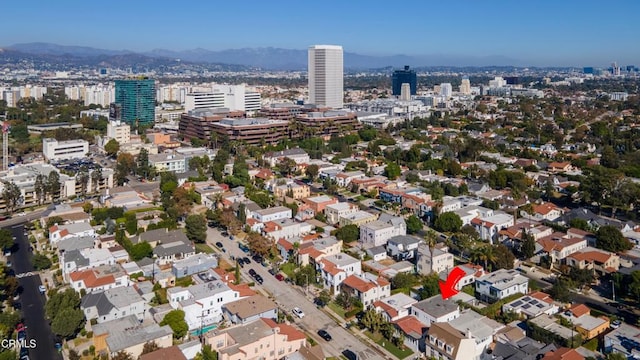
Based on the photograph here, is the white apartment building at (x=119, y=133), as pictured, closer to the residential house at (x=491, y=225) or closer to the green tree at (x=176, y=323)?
the residential house at (x=491, y=225)

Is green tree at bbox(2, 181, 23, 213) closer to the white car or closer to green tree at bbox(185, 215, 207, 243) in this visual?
green tree at bbox(185, 215, 207, 243)

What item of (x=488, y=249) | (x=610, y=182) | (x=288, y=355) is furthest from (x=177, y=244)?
(x=610, y=182)

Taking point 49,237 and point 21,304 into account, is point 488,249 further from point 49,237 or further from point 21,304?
point 49,237

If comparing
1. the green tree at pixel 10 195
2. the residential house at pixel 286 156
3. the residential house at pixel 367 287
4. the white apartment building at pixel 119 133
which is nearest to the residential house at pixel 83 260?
the residential house at pixel 367 287

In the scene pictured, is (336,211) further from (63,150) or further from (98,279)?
(63,150)

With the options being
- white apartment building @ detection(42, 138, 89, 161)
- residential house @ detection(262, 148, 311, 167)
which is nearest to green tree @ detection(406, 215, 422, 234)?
residential house @ detection(262, 148, 311, 167)

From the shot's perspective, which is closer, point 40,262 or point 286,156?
point 40,262

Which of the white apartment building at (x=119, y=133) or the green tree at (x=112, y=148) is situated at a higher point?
the white apartment building at (x=119, y=133)

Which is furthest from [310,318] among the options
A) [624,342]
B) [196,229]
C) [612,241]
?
[612,241]

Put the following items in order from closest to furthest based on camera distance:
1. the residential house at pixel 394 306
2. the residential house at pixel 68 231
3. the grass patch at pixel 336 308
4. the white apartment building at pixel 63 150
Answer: the residential house at pixel 394 306, the grass patch at pixel 336 308, the residential house at pixel 68 231, the white apartment building at pixel 63 150
